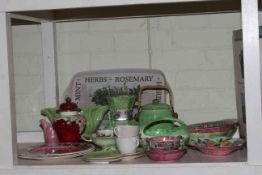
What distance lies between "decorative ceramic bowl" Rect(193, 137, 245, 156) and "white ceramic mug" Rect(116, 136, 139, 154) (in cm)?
16

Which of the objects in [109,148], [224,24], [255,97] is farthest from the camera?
[224,24]

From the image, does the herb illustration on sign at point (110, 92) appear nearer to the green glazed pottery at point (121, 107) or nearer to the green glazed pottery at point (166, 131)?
the green glazed pottery at point (121, 107)

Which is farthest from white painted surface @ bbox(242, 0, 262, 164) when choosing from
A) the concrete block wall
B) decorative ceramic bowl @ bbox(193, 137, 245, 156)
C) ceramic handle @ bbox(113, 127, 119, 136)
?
the concrete block wall

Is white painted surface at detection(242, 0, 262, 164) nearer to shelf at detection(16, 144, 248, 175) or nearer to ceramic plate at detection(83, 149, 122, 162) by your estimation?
shelf at detection(16, 144, 248, 175)

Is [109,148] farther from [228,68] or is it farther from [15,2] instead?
[228,68]

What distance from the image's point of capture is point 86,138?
1337 mm

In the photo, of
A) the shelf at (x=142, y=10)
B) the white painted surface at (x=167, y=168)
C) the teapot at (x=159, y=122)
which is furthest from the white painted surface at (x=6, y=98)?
the shelf at (x=142, y=10)

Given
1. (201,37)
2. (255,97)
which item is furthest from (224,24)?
(255,97)

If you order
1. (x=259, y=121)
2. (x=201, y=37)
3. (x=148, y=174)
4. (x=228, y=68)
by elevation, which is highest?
(x=201, y=37)

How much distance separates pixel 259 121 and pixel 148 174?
0.27 meters

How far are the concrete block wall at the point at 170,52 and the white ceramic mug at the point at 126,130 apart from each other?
44 centimetres

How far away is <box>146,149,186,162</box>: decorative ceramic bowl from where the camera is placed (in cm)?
112

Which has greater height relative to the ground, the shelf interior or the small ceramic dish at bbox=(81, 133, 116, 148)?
the small ceramic dish at bbox=(81, 133, 116, 148)

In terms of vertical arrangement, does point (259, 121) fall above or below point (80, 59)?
below
